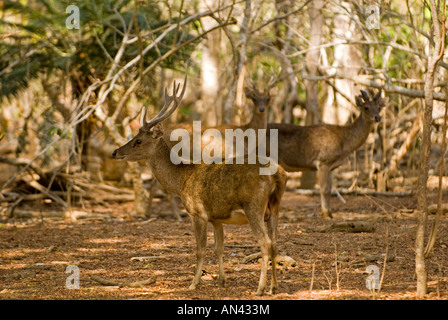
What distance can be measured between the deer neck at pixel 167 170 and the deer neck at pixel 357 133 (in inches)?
243

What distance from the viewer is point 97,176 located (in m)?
16.0

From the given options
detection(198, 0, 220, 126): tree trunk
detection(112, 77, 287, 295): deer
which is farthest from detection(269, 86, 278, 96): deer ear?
detection(112, 77, 287, 295): deer

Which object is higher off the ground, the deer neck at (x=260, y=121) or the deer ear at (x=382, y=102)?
the deer ear at (x=382, y=102)

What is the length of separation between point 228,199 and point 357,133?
7081 millimetres

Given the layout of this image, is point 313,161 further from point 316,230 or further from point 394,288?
point 394,288

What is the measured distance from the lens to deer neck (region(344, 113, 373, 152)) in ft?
43.3

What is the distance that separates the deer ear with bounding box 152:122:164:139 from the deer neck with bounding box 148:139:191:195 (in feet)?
0.28

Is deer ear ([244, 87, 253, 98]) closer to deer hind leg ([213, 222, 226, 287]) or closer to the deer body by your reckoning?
the deer body

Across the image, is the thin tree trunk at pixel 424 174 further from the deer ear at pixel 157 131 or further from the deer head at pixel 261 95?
the deer head at pixel 261 95

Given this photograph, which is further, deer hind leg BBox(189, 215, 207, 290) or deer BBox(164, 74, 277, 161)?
deer BBox(164, 74, 277, 161)

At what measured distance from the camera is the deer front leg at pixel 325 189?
40.9ft

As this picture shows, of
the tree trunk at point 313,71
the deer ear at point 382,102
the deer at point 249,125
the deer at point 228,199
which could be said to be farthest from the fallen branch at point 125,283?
the tree trunk at point 313,71
